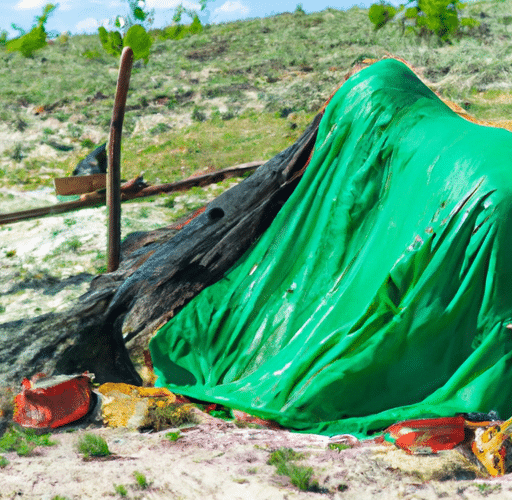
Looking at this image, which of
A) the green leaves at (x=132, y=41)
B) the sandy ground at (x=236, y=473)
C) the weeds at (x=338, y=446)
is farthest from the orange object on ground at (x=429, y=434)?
the green leaves at (x=132, y=41)

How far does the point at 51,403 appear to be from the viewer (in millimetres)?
3676

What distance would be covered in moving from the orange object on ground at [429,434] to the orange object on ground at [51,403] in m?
1.99

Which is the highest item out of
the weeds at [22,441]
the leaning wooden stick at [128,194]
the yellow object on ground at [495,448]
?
the leaning wooden stick at [128,194]

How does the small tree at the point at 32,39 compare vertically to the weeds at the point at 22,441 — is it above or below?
above

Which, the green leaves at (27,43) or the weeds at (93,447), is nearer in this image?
the weeds at (93,447)

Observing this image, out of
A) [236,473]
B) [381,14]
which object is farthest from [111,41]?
[236,473]

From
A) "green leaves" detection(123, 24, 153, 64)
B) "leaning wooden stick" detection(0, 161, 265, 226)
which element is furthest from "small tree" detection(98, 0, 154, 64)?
"leaning wooden stick" detection(0, 161, 265, 226)

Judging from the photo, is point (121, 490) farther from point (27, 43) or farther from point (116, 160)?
point (27, 43)

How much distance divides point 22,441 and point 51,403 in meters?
0.34

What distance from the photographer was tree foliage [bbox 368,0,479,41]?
14.9 meters

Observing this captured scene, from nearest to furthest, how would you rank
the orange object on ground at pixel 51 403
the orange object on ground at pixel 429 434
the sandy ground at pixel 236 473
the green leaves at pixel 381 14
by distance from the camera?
the sandy ground at pixel 236 473
the orange object on ground at pixel 429 434
the orange object on ground at pixel 51 403
the green leaves at pixel 381 14

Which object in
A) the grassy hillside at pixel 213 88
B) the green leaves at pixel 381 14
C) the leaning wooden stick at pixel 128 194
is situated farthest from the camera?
the green leaves at pixel 381 14

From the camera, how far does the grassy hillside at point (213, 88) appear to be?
1048 centimetres

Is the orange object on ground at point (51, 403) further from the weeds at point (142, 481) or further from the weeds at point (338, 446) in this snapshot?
the weeds at point (338, 446)
